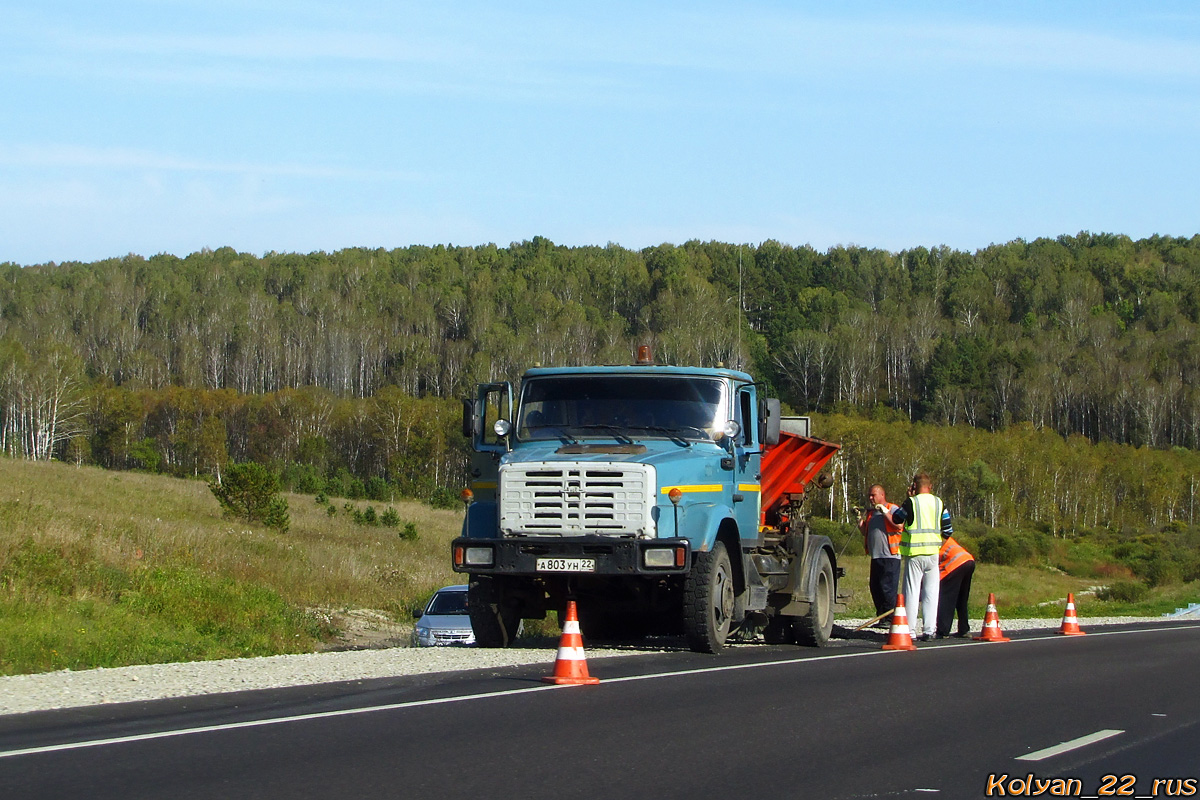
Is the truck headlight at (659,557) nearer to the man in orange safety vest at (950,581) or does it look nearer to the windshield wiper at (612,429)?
the windshield wiper at (612,429)

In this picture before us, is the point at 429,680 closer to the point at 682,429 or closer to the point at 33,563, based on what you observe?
the point at 682,429

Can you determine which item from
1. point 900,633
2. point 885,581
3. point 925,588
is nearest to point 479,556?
point 900,633

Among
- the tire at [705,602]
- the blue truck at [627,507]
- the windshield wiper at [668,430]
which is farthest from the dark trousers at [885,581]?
the windshield wiper at [668,430]

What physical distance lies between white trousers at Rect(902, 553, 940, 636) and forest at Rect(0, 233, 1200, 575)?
2358 inches

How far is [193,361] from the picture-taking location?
132 metres

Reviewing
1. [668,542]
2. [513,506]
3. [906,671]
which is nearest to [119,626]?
[513,506]

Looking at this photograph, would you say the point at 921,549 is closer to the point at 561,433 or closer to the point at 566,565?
the point at 561,433

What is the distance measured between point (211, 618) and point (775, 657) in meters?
7.13

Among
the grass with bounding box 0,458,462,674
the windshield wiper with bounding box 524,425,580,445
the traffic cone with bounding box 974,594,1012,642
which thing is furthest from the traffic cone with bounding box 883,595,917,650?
the grass with bounding box 0,458,462,674

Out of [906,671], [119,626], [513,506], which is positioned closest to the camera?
[906,671]

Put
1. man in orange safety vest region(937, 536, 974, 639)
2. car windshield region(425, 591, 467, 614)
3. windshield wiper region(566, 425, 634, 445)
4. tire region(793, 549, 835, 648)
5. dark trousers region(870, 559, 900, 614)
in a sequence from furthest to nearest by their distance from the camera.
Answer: car windshield region(425, 591, 467, 614) → man in orange safety vest region(937, 536, 974, 639) → dark trousers region(870, 559, 900, 614) → tire region(793, 549, 835, 648) → windshield wiper region(566, 425, 634, 445)

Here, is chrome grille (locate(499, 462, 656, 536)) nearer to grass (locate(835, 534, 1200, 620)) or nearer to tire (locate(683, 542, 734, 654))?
tire (locate(683, 542, 734, 654))

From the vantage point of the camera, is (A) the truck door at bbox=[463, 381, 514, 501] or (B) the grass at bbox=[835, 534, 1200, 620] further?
(B) the grass at bbox=[835, 534, 1200, 620]

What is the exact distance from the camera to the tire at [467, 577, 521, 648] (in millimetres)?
13734
